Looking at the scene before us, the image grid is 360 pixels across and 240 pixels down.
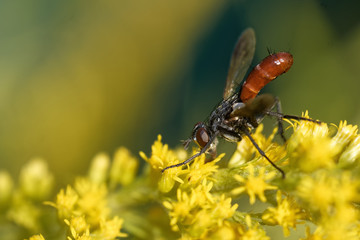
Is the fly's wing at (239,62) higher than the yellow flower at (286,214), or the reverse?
the fly's wing at (239,62)

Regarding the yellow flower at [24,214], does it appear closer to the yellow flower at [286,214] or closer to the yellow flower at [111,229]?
the yellow flower at [111,229]

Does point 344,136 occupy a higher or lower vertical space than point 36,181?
lower

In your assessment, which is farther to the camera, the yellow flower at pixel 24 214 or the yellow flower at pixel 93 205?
the yellow flower at pixel 24 214

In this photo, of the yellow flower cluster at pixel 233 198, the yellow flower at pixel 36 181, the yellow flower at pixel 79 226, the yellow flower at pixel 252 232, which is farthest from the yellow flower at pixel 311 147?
the yellow flower at pixel 36 181

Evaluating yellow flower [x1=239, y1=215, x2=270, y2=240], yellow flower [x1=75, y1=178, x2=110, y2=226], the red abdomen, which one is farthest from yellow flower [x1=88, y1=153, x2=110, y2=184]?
yellow flower [x1=239, y1=215, x2=270, y2=240]

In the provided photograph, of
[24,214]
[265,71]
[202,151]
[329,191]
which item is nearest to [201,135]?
[202,151]

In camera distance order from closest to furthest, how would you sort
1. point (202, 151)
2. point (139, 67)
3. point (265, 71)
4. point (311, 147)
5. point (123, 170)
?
1. point (311, 147)
2. point (202, 151)
3. point (265, 71)
4. point (123, 170)
5. point (139, 67)

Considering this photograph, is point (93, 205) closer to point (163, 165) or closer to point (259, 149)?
point (163, 165)
